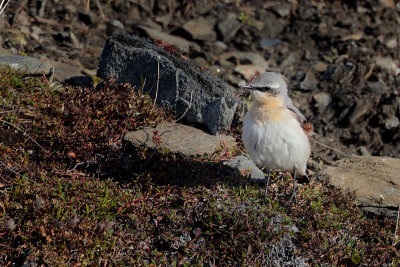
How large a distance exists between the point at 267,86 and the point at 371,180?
2479 mm

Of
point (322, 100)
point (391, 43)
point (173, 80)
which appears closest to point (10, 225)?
point (173, 80)

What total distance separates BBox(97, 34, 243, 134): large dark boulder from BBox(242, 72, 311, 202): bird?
1565 millimetres

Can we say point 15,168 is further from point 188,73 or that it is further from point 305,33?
point 305,33

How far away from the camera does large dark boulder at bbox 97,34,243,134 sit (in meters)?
8.05

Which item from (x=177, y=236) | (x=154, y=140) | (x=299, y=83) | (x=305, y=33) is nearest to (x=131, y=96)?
(x=154, y=140)

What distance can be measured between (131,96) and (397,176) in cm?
421

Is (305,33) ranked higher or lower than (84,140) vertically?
higher

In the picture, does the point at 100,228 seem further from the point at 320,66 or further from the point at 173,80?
the point at 320,66

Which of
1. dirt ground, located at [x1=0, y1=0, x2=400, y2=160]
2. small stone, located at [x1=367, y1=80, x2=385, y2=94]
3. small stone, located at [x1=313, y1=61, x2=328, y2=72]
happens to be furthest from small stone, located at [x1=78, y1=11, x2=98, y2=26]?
small stone, located at [x1=367, y1=80, x2=385, y2=94]

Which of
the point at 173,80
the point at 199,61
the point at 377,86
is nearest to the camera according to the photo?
the point at 173,80

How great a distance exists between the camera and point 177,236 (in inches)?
237

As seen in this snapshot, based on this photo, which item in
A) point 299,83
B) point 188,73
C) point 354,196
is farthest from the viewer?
point 299,83

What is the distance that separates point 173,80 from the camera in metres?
8.19

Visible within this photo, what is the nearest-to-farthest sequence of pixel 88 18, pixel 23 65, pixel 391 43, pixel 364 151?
pixel 23 65
pixel 364 151
pixel 88 18
pixel 391 43
